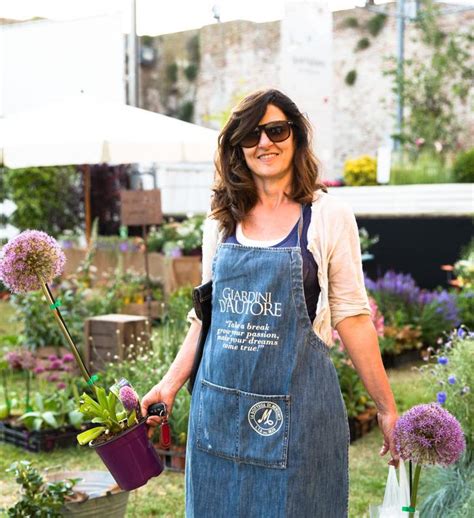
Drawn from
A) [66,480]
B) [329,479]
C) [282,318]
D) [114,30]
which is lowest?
[66,480]

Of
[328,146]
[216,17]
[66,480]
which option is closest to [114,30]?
[216,17]

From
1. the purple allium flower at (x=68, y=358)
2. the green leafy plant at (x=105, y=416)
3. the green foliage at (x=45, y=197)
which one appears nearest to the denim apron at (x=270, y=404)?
the green leafy plant at (x=105, y=416)

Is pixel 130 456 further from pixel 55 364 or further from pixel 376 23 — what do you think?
pixel 376 23

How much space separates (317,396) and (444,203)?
8429mm

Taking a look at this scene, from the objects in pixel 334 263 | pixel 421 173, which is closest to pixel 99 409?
pixel 334 263

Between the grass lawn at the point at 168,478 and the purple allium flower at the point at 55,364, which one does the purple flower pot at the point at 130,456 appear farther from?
the purple allium flower at the point at 55,364

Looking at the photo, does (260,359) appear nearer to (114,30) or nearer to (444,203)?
(114,30)

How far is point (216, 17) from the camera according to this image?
10.7m

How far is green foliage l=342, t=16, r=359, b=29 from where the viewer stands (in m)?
23.2

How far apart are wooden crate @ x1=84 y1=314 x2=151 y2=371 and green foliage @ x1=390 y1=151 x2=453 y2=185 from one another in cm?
608

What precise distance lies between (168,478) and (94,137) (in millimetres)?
2800

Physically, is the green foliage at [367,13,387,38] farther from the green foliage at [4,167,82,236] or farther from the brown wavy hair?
the brown wavy hair

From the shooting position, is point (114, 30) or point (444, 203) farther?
point (444, 203)

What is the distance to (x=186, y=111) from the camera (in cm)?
2773
